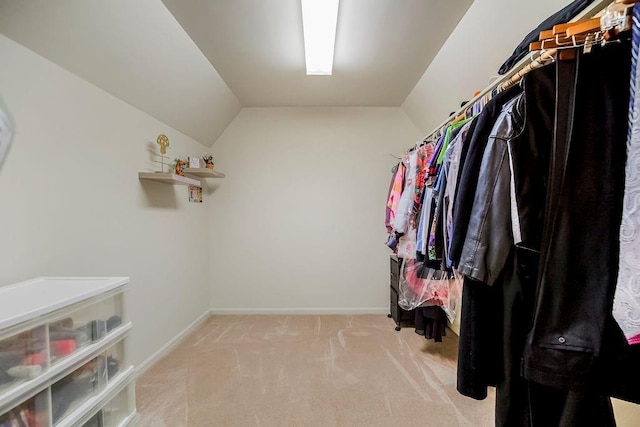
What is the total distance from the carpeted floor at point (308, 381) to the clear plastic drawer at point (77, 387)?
0.61 metres

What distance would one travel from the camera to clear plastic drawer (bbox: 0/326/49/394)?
0.90 meters

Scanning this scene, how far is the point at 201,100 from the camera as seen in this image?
258cm

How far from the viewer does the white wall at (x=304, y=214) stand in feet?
11.0

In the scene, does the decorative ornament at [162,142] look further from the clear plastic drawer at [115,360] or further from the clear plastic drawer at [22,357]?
the clear plastic drawer at [22,357]

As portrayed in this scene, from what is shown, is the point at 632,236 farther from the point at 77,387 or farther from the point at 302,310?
the point at 302,310

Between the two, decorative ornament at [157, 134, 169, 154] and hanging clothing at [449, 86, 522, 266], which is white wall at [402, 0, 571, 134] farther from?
decorative ornament at [157, 134, 169, 154]

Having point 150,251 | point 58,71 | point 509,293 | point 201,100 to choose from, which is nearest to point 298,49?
point 201,100

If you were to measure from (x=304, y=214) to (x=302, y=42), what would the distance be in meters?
1.86

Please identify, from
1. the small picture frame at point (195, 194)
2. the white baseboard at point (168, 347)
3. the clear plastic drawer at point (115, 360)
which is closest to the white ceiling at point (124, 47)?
the small picture frame at point (195, 194)

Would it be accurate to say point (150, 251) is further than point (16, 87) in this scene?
Yes

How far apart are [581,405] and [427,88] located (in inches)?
100

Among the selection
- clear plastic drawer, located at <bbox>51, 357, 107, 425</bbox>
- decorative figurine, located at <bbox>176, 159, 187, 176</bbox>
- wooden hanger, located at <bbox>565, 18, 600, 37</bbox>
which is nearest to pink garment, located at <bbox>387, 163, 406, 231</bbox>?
wooden hanger, located at <bbox>565, 18, 600, 37</bbox>

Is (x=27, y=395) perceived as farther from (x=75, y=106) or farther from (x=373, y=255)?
(x=373, y=255)

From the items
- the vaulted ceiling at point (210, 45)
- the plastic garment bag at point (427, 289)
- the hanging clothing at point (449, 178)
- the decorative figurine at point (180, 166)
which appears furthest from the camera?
the decorative figurine at point (180, 166)
